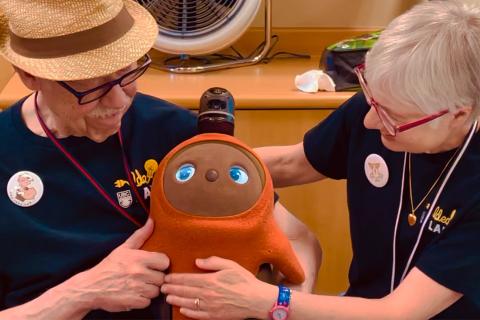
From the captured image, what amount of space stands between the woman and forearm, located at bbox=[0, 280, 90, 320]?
167 mm

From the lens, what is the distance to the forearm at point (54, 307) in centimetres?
121

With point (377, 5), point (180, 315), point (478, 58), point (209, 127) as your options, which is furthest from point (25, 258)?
point (377, 5)

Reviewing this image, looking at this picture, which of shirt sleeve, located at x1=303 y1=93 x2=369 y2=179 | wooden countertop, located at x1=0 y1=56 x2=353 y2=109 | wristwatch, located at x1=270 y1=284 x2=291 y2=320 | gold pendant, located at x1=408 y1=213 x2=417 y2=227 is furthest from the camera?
wooden countertop, located at x1=0 y1=56 x2=353 y2=109

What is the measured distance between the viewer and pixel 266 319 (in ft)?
3.99

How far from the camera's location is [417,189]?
1318 millimetres

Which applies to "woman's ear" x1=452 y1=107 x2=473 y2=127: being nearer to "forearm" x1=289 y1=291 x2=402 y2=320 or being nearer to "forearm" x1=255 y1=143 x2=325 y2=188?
"forearm" x1=289 y1=291 x2=402 y2=320

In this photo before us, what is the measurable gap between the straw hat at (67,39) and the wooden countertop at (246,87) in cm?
76

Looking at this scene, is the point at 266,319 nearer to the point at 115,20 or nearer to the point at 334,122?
the point at 334,122

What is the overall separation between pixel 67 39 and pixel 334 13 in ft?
4.85

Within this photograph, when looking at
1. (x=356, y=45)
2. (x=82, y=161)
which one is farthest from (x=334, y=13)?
(x=82, y=161)

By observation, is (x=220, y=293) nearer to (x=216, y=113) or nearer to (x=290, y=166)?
(x=216, y=113)

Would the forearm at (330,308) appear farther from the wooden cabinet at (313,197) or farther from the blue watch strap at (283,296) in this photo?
the wooden cabinet at (313,197)

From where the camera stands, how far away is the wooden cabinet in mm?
1990

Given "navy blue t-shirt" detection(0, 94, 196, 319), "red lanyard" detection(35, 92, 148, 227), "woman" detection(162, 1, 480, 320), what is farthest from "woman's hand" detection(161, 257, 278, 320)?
"red lanyard" detection(35, 92, 148, 227)
